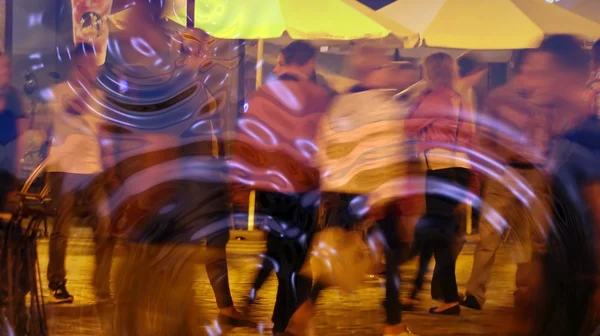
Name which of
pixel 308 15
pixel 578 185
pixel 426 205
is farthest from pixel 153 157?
pixel 578 185

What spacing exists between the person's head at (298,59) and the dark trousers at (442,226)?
643 mm

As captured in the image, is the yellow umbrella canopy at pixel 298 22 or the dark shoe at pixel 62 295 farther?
the dark shoe at pixel 62 295

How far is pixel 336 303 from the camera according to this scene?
254cm

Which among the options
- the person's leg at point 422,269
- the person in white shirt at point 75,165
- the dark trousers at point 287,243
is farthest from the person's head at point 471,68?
the person in white shirt at point 75,165

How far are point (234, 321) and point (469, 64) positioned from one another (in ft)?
4.66

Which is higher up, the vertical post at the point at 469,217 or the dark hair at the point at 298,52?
the dark hair at the point at 298,52

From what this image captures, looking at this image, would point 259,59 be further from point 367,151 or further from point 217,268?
point 217,268

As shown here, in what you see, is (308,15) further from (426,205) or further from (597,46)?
(597,46)

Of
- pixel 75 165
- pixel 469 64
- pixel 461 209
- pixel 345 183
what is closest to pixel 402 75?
pixel 469 64

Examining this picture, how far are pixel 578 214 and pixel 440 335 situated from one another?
0.75 m

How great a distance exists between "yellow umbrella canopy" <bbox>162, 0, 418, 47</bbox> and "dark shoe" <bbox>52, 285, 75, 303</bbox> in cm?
122

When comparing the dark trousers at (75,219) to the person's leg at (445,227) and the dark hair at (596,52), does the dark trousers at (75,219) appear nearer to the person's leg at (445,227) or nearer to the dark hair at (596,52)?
the person's leg at (445,227)

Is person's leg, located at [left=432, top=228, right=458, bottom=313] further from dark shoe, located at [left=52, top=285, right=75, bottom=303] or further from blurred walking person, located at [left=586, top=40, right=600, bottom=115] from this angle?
dark shoe, located at [left=52, top=285, right=75, bottom=303]

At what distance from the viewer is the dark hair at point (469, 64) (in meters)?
2.48
